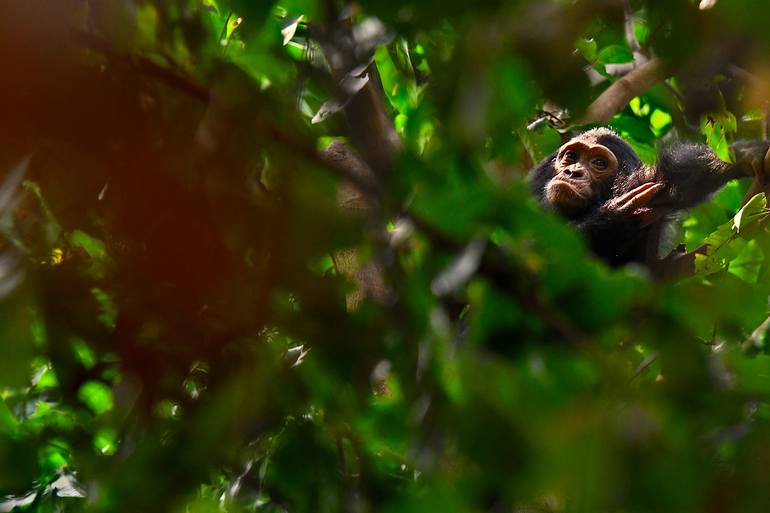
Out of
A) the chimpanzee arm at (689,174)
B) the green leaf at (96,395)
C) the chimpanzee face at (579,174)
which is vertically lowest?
Answer: the chimpanzee face at (579,174)

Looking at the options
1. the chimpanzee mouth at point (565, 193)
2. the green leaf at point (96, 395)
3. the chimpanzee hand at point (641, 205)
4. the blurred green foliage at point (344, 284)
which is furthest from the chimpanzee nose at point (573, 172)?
the blurred green foliage at point (344, 284)

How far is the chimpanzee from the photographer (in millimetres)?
3502

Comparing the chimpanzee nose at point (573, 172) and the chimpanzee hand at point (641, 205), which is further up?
the chimpanzee hand at point (641, 205)

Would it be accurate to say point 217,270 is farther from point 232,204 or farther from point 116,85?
point 116,85

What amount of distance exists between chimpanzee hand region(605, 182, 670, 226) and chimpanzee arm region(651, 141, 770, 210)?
0.09 feet

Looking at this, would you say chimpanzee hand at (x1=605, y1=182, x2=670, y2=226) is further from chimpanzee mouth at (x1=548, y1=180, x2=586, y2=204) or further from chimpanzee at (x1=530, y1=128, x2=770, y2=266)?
chimpanzee mouth at (x1=548, y1=180, x2=586, y2=204)

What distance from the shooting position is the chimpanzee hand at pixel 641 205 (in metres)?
3.64

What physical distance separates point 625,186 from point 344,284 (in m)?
3.37

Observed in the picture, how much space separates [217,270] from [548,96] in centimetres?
30

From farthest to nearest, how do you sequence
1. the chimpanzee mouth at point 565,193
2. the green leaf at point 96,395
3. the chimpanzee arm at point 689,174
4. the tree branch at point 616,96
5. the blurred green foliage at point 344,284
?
the chimpanzee mouth at point 565,193 → the chimpanzee arm at point 689,174 → the tree branch at point 616,96 → the green leaf at point 96,395 → the blurred green foliage at point 344,284

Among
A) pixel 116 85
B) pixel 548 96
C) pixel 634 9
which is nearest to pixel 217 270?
pixel 116 85

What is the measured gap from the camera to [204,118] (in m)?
0.79

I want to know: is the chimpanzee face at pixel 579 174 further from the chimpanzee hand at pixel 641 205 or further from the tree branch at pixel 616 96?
the tree branch at pixel 616 96

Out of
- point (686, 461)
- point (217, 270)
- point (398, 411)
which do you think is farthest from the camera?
point (398, 411)
